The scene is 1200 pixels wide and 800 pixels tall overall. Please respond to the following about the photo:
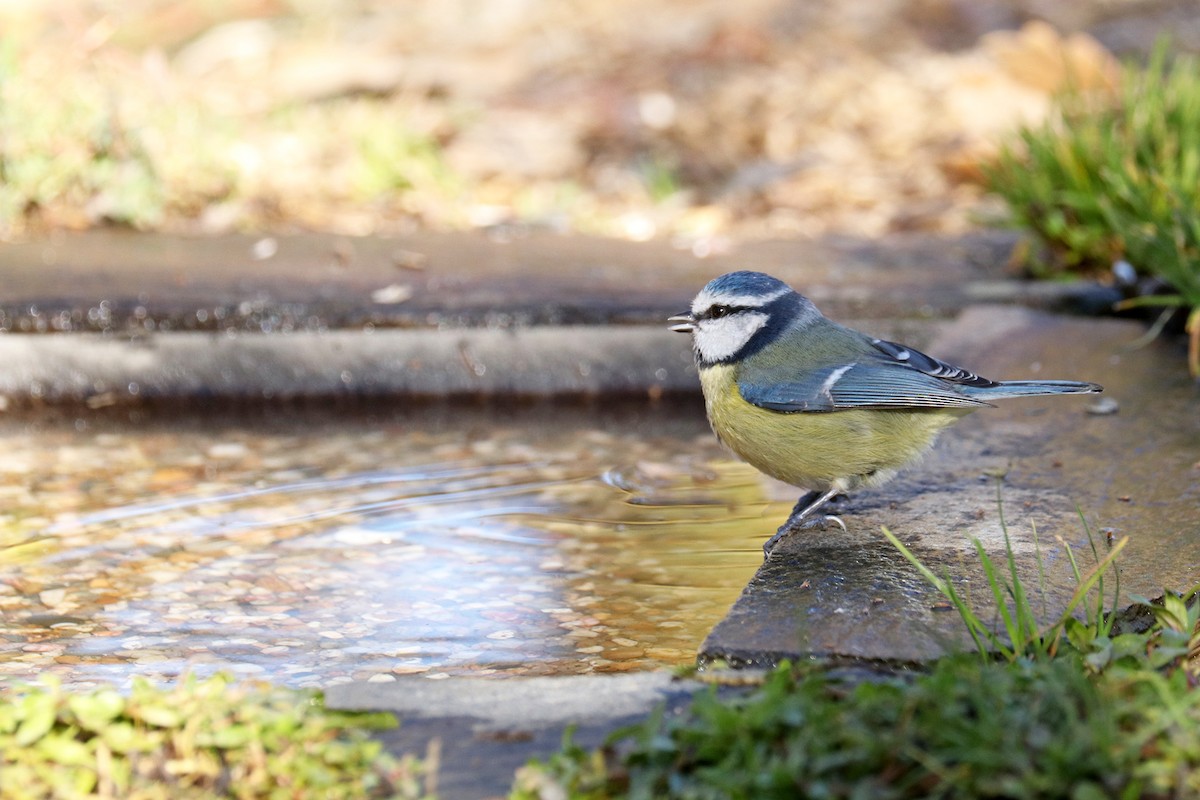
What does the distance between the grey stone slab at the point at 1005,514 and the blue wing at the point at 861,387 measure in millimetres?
291

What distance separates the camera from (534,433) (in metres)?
4.54

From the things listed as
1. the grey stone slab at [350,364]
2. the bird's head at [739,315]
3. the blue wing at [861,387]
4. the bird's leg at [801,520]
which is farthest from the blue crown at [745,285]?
the grey stone slab at [350,364]

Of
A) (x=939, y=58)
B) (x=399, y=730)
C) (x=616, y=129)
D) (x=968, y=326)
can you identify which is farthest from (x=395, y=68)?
(x=399, y=730)

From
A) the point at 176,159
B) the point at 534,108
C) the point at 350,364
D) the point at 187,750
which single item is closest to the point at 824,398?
the point at 187,750

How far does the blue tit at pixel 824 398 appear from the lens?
3.20 meters

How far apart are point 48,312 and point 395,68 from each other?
4864 mm

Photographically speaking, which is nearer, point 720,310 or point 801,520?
point 801,520

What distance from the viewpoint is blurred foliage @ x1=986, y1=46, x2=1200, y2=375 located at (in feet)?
14.9

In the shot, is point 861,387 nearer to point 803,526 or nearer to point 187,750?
point 803,526

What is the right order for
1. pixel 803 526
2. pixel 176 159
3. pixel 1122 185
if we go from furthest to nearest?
1. pixel 176 159
2. pixel 1122 185
3. pixel 803 526

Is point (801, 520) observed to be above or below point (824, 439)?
below

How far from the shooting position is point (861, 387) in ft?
10.5

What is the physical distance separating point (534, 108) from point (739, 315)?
5.80 meters

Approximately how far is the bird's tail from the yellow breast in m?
0.12
